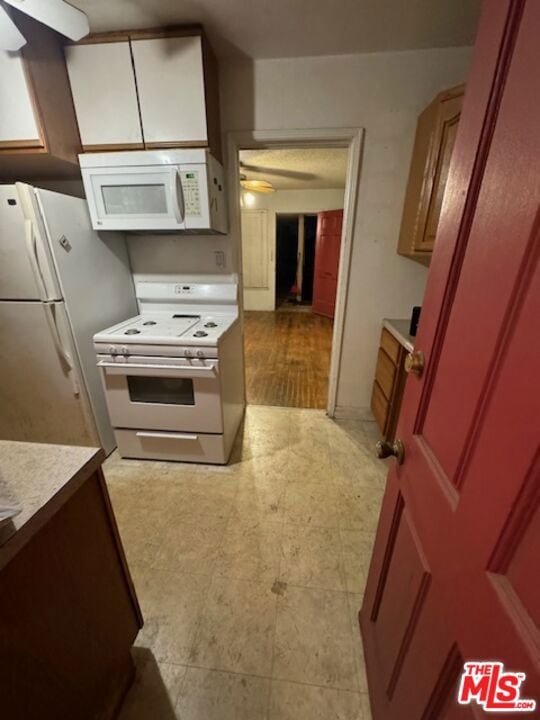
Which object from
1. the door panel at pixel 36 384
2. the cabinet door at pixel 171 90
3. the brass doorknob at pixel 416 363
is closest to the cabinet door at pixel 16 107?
the cabinet door at pixel 171 90

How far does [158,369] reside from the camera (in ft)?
5.57

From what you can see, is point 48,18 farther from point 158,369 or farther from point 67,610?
point 67,610

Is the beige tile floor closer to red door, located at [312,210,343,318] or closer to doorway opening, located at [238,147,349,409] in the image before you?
doorway opening, located at [238,147,349,409]

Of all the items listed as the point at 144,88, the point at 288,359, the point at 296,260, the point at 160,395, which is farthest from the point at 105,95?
the point at 296,260

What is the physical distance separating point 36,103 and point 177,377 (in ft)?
5.01

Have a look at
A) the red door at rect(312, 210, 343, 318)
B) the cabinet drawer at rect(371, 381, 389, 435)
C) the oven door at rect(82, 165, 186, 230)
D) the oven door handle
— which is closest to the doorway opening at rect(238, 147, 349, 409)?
the red door at rect(312, 210, 343, 318)

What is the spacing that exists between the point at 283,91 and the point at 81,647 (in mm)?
2628

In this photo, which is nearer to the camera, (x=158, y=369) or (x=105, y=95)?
(x=105, y=95)

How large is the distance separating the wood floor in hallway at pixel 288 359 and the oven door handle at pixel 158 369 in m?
1.15

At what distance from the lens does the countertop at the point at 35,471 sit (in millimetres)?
587

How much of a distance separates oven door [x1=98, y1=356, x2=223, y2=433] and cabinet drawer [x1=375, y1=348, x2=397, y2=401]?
1133mm

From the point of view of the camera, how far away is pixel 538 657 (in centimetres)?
34

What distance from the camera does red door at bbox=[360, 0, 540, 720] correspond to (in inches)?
14.9

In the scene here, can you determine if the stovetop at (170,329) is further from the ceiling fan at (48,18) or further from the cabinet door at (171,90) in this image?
the ceiling fan at (48,18)
